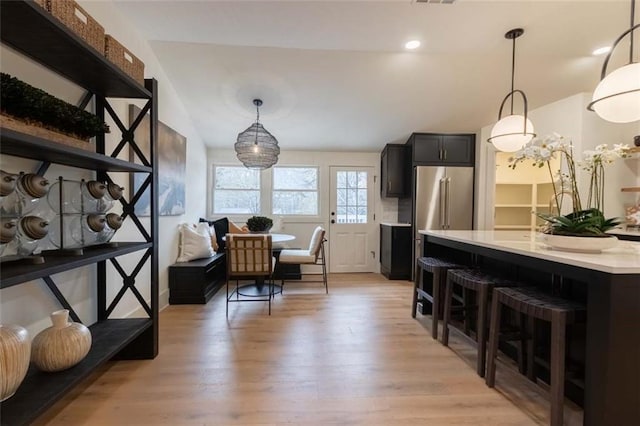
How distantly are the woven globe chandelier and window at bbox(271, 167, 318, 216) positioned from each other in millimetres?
1478

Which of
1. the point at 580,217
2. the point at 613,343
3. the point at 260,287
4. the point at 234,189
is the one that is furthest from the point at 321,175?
the point at 613,343

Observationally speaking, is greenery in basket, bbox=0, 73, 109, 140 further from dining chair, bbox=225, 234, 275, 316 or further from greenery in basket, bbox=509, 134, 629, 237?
greenery in basket, bbox=509, 134, 629, 237

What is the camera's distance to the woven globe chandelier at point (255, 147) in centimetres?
337

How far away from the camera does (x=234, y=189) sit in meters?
4.93

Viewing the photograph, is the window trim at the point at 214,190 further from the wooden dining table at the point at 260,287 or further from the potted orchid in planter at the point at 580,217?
the potted orchid in planter at the point at 580,217

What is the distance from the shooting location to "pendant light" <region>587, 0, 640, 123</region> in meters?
1.47

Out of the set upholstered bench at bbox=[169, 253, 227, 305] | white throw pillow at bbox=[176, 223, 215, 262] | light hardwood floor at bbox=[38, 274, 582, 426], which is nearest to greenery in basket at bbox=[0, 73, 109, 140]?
light hardwood floor at bbox=[38, 274, 582, 426]

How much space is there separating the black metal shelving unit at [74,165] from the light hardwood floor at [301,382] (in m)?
0.27

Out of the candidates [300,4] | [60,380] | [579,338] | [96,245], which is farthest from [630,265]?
[96,245]

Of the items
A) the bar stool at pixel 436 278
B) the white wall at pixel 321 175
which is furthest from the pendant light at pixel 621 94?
the white wall at pixel 321 175

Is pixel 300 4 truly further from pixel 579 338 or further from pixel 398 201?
pixel 398 201

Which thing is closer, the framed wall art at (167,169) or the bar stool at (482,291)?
the bar stool at (482,291)

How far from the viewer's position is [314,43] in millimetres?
2707

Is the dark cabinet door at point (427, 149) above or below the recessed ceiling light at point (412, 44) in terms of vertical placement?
below
